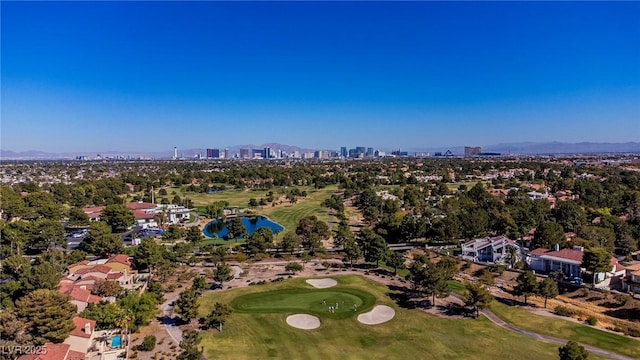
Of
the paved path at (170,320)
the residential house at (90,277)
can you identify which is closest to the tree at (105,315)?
the residential house at (90,277)

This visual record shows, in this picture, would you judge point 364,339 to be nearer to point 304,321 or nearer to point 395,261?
point 304,321

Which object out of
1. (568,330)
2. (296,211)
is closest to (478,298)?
(568,330)

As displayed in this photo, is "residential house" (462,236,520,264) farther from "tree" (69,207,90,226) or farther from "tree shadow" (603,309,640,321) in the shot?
"tree" (69,207,90,226)

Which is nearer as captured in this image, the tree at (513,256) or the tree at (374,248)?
the tree at (513,256)

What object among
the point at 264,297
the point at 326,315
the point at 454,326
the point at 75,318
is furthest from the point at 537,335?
the point at 75,318

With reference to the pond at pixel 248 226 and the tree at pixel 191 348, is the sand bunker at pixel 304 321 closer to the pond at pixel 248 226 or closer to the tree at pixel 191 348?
the tree at pixel 191 348
